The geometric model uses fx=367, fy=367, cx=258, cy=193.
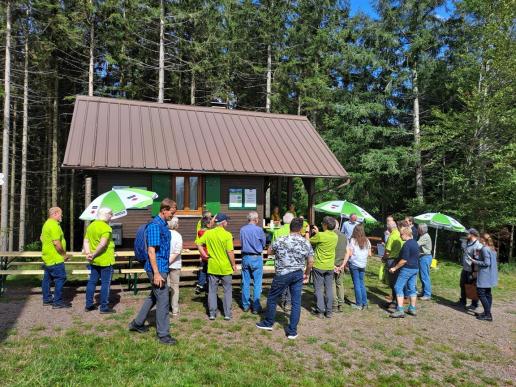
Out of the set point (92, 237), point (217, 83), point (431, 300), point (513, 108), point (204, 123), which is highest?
point (217, 83)

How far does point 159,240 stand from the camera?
16.1 feet

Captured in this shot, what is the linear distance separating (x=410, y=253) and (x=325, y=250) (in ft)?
5.59

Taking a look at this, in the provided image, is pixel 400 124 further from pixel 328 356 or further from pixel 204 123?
pixel 328 356

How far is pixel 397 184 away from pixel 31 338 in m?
19.3

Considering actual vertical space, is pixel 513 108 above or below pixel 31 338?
above

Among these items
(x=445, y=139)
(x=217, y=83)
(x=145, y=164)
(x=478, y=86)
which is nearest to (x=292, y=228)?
(x=145, y=164)

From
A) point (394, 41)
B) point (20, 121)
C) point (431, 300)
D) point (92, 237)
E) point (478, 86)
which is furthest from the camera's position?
point (20, 121)

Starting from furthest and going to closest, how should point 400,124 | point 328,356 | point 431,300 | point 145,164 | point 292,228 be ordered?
1. point 400,124
2. point 145,164
3. point 431,300
4. point 292,228
5. point 328,356

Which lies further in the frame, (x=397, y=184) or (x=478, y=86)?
(x=397, y=184)

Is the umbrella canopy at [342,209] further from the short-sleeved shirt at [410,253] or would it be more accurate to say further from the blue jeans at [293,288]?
the blue jeans at [293,288]

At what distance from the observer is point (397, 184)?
20734 mm

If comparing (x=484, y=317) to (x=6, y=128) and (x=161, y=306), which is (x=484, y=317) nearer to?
(x=161, y=306)

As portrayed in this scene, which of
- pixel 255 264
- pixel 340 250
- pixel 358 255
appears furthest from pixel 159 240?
pixel 358 255

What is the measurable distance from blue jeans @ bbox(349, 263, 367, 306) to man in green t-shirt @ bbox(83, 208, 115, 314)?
4509 millimetres
